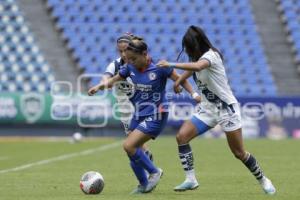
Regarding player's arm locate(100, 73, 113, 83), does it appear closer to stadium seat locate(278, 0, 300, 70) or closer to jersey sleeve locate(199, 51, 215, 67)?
jersey sleeve locate(199, 51, 215, 67)

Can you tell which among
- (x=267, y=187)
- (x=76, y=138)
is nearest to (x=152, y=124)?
(x=267, y=187)

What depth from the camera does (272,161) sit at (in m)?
17.9

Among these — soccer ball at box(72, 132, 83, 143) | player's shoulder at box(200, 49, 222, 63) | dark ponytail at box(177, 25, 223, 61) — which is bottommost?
soccer ball at box(72, 132, 83, 143)

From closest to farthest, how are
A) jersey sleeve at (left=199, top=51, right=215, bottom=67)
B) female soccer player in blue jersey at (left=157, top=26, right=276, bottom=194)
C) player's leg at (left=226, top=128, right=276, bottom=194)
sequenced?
jersey sleeve at (left=199, top=51, right=215, bottom=67)
female soccer player in blue jersey at (left=157, top=26, right=276, bottom=194)
player's leg at (left=226, top=128, right=276, bottom=194)

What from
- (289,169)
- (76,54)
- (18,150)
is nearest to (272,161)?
(289,169)

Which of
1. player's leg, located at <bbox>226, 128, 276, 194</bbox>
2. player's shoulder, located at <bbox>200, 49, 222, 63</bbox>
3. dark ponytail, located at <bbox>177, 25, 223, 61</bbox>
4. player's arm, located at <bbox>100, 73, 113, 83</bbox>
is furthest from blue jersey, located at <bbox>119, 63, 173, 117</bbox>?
player's leg, located at <bbox>226, 128, 276, 194</bbox>

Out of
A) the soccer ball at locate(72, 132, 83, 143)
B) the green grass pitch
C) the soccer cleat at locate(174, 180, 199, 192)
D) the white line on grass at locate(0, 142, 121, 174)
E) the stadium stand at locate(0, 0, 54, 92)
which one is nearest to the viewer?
the green grass pitch

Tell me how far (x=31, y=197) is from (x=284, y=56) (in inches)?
1019

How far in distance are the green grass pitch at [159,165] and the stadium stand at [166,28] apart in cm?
823

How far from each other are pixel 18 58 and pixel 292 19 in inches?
483

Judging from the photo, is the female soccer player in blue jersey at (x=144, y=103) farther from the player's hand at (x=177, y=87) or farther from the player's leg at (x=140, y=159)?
the player's hand at (x=177, y=87)

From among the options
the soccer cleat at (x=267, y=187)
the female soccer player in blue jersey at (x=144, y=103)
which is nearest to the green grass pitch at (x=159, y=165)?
the soccer cleat at (x=267, y=187)

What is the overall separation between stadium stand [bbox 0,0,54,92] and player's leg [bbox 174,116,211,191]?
19.9m

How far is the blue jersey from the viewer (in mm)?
11109
